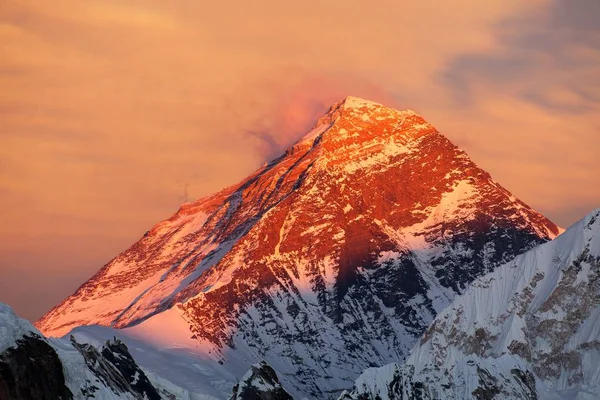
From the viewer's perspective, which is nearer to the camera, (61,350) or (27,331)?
(27,331)

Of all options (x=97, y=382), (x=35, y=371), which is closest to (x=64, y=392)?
(x=35, y=371)

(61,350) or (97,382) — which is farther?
(97,382)

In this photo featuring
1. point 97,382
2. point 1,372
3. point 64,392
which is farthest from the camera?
point 97,382

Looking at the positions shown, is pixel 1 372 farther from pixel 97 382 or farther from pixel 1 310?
pixel 97 382

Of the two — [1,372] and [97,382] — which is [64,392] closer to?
[1,372]

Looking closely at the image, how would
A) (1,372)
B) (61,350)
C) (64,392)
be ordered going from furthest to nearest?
(61,350) < (64,392) < (1,372)

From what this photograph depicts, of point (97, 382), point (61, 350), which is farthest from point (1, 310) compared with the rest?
point (97, 382)

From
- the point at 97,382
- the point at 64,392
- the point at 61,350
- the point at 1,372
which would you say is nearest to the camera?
the point at 1,372

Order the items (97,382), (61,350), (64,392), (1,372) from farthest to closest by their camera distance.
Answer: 1. (97,382)
2. (61,350)
3. (64,392)
4. (1,372)

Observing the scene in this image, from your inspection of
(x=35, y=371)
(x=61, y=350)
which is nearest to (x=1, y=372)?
(x=35, y=371)
